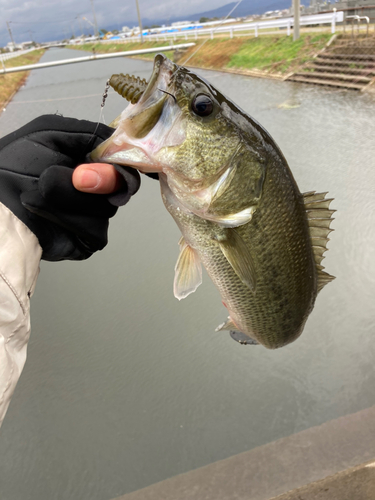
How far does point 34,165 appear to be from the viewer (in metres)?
1.03

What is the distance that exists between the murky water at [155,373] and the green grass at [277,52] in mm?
6313

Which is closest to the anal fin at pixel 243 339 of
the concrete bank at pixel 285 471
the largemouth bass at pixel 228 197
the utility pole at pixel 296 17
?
the largemouth bass at pixel 228 197

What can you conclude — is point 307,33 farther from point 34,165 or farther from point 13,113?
point 34,165

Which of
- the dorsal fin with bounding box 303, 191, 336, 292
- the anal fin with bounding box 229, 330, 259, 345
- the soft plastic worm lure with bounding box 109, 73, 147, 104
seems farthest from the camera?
the anal fin with bounding box 229, 330, 259, 345

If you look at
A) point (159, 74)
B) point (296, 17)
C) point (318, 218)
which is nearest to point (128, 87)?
point (159, 74)

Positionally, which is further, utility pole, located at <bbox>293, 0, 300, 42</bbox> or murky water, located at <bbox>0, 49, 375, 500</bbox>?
utility pole, located at <bbox>293, 0, 300, 42</bbox>

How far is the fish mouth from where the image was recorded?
0.87 m

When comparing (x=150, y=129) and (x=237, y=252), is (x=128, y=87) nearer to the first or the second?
(x=150, y=129)

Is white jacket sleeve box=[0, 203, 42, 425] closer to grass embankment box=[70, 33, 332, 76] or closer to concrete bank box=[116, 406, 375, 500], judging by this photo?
concrete bank box=[116, 406, 375, 500]

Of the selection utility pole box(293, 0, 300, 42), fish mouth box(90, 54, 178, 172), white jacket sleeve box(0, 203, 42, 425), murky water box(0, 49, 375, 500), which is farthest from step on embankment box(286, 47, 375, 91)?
white jacket sleeve box(0, 203, 42, 425)

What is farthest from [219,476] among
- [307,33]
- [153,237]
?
[307,33]

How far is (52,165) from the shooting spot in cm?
99

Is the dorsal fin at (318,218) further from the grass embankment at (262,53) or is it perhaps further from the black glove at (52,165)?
the grass embankment at (262,53)

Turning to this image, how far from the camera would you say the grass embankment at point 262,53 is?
8.26 metres
